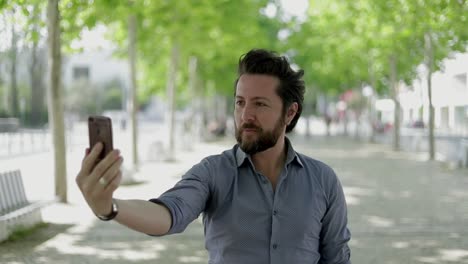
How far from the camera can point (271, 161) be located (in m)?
2.77

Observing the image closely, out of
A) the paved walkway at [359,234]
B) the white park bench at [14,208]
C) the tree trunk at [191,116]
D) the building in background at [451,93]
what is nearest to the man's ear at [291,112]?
the paved walkway at [359,234]

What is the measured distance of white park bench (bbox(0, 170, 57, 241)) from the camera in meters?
8.32

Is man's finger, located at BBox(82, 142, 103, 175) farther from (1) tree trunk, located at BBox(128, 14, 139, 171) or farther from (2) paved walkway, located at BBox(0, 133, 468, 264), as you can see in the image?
(1) tree trunk, located at BBox(128, 14, 139, 171)

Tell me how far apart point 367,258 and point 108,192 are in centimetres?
605

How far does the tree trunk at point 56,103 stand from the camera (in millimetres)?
11414

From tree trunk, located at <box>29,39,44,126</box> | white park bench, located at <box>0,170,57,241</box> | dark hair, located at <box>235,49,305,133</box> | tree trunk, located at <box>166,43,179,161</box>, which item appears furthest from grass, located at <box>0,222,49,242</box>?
tree trunk, located at <box>29,39,44,126</box>

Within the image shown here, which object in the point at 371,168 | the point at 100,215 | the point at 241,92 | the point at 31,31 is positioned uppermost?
the point at 31,31

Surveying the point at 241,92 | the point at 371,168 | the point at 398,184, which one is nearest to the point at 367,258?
the point at 241,92

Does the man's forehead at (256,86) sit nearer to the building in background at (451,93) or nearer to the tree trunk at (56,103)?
the tree trunk at (56,103)

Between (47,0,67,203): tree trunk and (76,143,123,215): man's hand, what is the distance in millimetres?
10035

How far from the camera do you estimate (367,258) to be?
737 cm

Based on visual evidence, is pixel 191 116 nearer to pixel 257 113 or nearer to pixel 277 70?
pixel 277 70

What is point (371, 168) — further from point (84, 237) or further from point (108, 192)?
point (108, 192)

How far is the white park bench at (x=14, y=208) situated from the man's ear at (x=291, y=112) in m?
6.20
